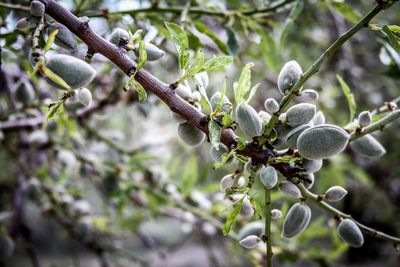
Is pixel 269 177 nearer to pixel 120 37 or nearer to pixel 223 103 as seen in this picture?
pixel 223 103

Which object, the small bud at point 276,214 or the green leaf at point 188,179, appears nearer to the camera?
the small bud at point 276,214

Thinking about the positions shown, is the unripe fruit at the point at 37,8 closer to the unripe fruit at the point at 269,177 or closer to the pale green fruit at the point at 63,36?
the pale green fruit at the point at 63,36

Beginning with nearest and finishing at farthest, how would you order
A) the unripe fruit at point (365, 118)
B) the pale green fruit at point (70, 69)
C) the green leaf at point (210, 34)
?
the pale green fruit at point (70, 69)
the unripe fruit at point (365, 118)
the green leaf at point (210, 34)

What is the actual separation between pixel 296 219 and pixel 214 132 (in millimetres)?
178

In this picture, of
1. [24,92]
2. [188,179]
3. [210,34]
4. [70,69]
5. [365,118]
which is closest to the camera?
[70,69]

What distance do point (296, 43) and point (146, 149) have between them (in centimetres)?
78

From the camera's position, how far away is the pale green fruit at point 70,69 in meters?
0.47

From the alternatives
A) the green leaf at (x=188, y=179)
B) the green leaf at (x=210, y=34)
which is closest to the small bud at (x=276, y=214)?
the green leaf at (x=210, y=34)

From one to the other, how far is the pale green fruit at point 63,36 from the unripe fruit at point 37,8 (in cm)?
3

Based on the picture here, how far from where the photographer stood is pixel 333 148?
1.66 feet

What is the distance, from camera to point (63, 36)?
0.51 m

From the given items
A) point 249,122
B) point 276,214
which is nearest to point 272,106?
point 249,122

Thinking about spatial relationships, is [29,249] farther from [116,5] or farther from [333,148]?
[333,148]

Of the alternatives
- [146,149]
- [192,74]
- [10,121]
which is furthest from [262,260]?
[10,121]
